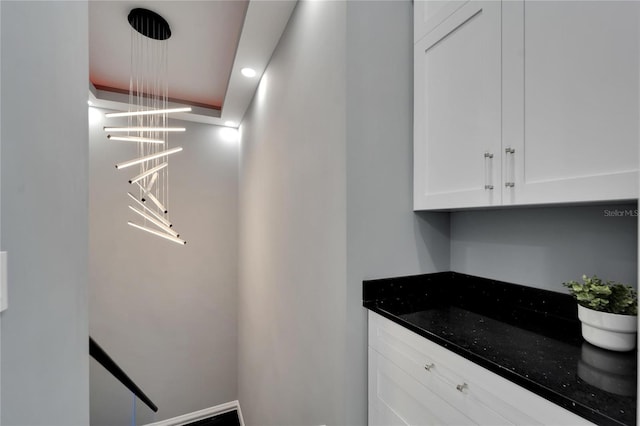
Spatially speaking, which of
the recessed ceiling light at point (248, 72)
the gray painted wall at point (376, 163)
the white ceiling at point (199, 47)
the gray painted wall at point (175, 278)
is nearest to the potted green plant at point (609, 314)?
the gray painted wall at point (376, 163)

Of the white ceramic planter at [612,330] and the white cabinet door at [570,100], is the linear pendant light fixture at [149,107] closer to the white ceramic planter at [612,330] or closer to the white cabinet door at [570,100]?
the white cabinet door at [570,100]

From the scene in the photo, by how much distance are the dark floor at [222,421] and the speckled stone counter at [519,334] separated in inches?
124

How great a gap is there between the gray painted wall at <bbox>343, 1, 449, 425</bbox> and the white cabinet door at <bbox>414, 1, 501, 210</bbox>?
8 centimetres

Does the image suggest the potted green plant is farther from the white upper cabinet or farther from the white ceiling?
the white ceiling

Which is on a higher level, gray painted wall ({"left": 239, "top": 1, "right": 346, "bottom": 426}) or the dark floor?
gray painted wall ({"left": 239, "top": 1, "right": 346, "bottom": 426})

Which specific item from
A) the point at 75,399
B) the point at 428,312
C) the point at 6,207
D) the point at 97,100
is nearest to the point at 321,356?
the point at 428,312

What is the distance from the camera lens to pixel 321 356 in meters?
1.38

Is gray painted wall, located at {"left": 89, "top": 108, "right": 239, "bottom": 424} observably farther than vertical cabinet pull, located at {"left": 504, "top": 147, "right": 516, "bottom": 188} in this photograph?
Yes

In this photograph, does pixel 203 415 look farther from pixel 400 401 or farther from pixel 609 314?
pixel 609 314

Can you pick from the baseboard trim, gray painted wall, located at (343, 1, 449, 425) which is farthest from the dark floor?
gray painted wall, located at (343, 1, 449, 425)

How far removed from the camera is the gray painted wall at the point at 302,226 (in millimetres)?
1268

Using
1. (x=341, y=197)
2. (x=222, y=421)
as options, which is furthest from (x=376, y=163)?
(x=222, y=421)

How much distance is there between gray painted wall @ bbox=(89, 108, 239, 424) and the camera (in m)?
3.00

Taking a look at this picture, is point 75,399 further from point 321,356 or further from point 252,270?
point 252,270
